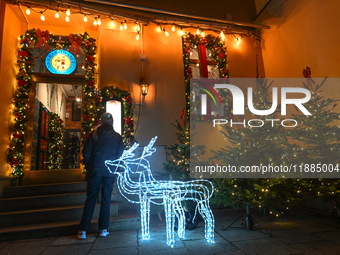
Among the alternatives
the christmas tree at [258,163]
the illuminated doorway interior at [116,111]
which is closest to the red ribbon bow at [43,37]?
the illuminated doorway interior at [116,111]

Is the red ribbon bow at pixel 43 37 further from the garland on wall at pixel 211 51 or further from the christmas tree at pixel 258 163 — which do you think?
the christmas tree at pixel 258 163

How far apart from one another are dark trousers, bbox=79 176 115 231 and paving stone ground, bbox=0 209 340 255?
21 centimetres

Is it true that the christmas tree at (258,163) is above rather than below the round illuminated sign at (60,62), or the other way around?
below

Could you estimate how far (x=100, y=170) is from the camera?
11.3 ft

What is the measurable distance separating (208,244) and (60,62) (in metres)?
5.79

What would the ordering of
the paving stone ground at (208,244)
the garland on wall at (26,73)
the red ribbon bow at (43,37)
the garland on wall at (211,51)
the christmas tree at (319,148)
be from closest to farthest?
the paving stone ground at (208,244) → the christmas tree at (319,148) → the garland on wall at (26,73) → the red ribbon bow at (43,37) → the garland on wall at (211,51)

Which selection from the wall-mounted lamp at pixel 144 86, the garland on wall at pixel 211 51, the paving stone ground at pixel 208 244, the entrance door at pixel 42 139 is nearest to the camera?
the paving stone ground at pixel 208 244

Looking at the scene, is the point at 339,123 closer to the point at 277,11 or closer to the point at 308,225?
the point at 308,225

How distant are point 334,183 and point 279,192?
3.37 ft

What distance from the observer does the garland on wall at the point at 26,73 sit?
5.25 metres

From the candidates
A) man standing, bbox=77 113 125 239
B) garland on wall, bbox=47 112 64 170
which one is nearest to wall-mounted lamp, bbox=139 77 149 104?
man standing, bbox=77 113 125 239

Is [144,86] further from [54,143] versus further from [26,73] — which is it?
[54,143]

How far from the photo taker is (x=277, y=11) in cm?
686

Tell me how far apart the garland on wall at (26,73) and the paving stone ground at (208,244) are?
2554 mm
